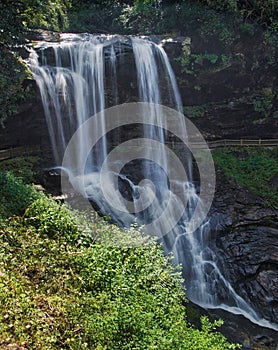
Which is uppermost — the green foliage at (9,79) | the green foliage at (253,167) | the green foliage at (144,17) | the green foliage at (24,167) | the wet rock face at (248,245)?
the green foliage at (144,17)

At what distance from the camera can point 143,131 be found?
16.6 metres

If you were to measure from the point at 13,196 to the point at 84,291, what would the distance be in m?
3.80

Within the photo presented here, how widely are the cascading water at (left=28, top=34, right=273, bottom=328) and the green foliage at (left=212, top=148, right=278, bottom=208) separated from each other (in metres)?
1.97

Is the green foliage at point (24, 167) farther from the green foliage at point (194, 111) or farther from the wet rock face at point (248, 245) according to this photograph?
the green foliage at point (194, 111)

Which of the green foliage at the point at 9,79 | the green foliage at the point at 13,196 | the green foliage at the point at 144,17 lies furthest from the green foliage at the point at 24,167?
the green foliage at the point at 144,17

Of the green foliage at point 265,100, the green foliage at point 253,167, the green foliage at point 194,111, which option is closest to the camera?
the green foliage at point 253,167

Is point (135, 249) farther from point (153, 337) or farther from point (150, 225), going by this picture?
point (150, 225)

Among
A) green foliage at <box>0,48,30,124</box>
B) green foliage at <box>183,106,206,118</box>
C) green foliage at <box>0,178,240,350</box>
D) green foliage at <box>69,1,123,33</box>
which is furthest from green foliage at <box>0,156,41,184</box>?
green foliage at <box>69,1,123,33</box>

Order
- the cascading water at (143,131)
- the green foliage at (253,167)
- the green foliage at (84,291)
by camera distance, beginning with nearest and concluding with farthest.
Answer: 1. the green foliage at (84,291)
2. the cascading water at (143,131)
3. the green foliage at (253,167)

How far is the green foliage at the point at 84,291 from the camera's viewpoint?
4559 mm

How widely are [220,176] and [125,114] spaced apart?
5.49 metres

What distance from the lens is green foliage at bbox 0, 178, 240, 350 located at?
456cm

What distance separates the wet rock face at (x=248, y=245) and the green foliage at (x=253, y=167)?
33.9 inches

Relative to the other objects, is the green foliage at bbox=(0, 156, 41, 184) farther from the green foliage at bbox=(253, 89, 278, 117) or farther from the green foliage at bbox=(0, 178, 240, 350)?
the green foliage at bbox=(253, 89, 278, 117)
